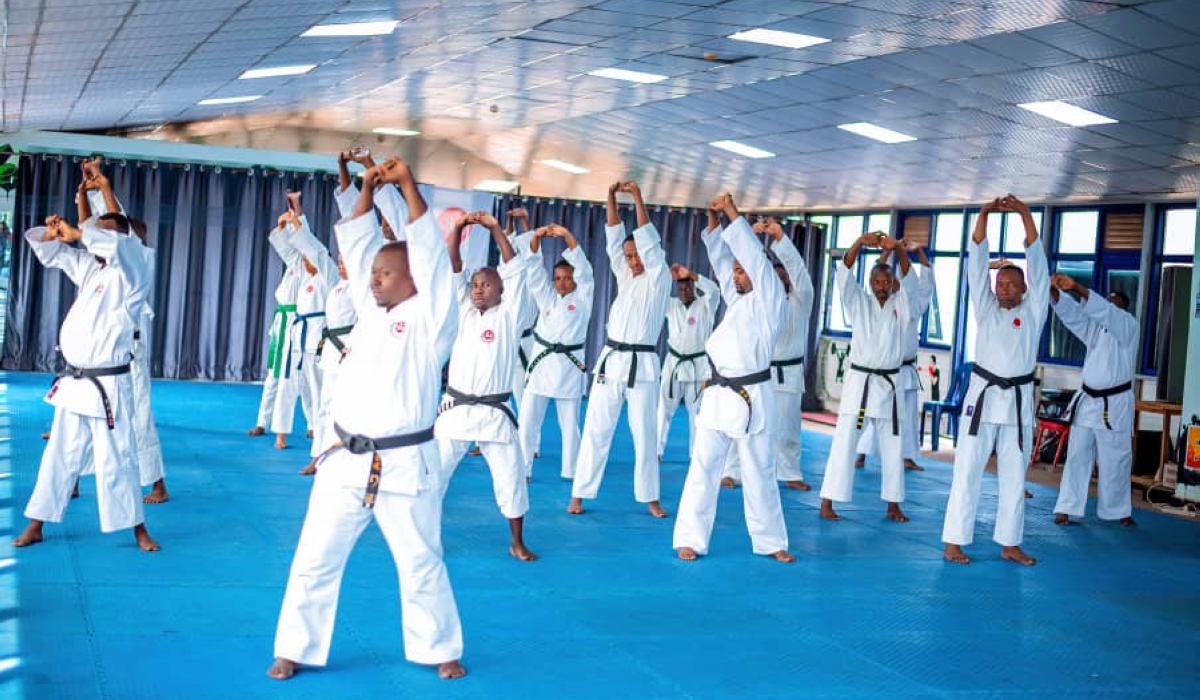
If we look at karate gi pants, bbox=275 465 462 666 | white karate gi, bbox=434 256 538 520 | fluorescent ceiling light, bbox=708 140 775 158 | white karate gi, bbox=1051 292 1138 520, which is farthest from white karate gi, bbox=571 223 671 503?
fluorescent ceiling light, bbox=708 140 775 158

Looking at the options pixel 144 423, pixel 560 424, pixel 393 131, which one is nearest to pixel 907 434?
pixel 560 424

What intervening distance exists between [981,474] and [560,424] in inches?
107

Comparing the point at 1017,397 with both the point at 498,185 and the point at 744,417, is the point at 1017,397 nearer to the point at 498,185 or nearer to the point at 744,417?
the point at 744,417

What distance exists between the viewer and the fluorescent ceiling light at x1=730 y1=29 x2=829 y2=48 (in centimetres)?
727

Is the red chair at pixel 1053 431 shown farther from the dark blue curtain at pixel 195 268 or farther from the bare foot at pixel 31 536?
the bare foot at pixel 31 536

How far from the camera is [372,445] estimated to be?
11.5 ft

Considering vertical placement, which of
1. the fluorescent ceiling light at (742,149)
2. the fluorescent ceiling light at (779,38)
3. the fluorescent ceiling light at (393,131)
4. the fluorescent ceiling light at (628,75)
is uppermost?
the fluorescent ceiling light at (393,131)

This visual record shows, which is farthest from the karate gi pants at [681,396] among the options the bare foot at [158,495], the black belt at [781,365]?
the bare foot at [158,495]

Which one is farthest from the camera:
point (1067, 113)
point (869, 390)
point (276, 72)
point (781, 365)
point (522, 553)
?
point (276, 72)

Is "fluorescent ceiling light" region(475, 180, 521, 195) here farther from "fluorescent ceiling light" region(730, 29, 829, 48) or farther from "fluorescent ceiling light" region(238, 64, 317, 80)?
"fluorescent ceiling light" region(730, 29, 829, 48)

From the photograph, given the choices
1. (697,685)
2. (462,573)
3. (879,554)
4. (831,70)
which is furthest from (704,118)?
(697,685)

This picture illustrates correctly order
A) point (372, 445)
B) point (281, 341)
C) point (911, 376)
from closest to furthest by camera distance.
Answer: point (372, 445), point (281, 341), point (911, 376)

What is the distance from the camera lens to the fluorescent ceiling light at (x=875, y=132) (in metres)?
9.80

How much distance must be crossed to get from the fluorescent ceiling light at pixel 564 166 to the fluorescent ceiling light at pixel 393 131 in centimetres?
156
